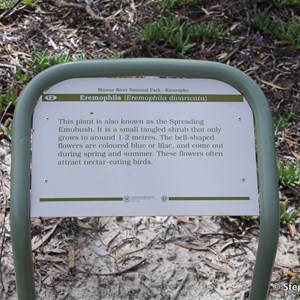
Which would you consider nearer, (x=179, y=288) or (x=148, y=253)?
(x=179, y=288)

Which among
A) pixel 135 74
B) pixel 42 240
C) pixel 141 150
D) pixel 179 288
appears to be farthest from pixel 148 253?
pixel 135 74

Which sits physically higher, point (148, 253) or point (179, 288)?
point (148, 253)

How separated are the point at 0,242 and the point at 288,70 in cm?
230

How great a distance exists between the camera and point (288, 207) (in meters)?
3.38

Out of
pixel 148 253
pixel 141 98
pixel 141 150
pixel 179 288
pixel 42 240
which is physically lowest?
pixel 179 288

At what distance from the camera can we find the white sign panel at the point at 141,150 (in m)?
2.12

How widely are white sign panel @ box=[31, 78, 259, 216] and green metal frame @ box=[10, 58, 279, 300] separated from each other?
42 millimetres

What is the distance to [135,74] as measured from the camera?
7.07ft

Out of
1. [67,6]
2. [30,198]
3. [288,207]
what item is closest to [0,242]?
[30,198]

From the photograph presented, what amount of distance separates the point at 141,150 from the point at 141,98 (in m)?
0.19

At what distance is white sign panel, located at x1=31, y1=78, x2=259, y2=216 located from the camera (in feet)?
6.96

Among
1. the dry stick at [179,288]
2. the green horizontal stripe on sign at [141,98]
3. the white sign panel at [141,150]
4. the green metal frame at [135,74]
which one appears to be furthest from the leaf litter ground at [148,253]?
the green horizontal stripe on sign at [141,98]

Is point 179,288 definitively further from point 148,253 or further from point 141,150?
point 141,150

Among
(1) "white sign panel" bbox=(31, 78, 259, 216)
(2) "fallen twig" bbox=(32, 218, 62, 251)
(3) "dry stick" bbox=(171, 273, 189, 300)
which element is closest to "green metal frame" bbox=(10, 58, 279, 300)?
(1) "white sign panel" bbox=(31, 78, 259, 216)
